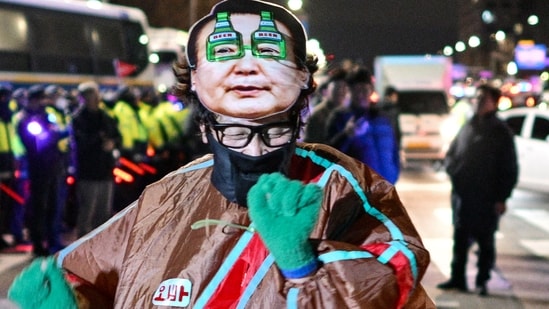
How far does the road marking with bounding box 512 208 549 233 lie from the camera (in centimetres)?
1223

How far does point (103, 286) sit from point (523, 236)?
31.6ft

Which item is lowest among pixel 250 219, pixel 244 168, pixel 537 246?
pixel 537 246

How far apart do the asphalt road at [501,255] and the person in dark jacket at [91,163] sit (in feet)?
2.86

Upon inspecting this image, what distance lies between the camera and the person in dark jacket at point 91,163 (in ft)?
30.7

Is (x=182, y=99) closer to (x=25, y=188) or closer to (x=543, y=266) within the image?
(x=543, y=266)

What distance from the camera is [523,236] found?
11.3m

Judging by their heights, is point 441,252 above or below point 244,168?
below

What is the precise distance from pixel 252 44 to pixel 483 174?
560 centimetres

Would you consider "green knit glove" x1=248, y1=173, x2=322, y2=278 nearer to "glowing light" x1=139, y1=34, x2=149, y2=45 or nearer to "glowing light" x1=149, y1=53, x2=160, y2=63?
"glowing light" x1=139, y1=34, x2=149, y2=45

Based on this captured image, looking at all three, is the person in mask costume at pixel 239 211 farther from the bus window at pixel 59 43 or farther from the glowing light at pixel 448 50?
the glowing light at pixel 448 50

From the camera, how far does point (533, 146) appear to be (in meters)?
14.7

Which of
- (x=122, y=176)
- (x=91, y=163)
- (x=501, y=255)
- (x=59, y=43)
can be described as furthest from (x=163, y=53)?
(x=501, y=255)

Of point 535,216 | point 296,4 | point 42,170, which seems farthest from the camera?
point 296,4

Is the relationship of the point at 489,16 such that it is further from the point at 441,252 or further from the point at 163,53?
the point at 441,252
